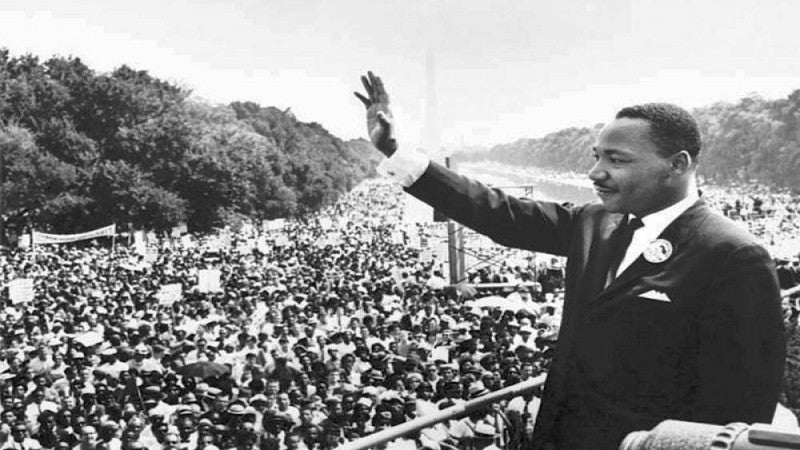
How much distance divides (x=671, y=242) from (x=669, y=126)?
0.99 feet

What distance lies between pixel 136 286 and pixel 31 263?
26.8 feet

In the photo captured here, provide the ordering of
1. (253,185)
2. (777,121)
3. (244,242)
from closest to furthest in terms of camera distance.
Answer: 1. (244,242)
2. (253,185)
3. (777,121)

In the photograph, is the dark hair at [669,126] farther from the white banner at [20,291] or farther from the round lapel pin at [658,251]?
the white banner at [20,291]

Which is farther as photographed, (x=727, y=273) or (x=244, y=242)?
(x=244, y=242)

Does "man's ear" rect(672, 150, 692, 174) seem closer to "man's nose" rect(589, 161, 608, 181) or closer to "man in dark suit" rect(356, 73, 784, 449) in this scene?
"man in dark suit" rect(356, 73, 784, 449)

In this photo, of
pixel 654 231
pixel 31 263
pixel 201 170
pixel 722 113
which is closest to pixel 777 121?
pixel 722 113

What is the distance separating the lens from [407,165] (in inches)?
98.2

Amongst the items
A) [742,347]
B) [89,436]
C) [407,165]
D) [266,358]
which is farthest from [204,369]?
[742,347]

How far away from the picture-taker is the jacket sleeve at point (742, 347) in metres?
2.05

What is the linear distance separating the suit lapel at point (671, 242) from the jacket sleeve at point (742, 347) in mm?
166

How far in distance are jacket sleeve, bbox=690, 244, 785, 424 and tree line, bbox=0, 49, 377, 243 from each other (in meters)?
40.8

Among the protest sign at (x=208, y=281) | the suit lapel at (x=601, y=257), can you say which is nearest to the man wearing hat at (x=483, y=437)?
the suit lapel at (x=601, y=257)

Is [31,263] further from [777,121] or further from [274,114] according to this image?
[274,114]

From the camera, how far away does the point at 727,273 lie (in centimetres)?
217
